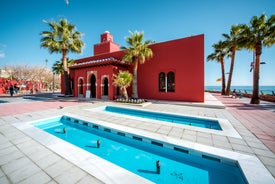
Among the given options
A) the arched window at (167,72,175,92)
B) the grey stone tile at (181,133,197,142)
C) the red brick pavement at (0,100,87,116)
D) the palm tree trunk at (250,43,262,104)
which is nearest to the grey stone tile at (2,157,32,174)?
the grey stone tile at (181,133,197,142)

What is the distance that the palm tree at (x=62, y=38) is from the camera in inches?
611

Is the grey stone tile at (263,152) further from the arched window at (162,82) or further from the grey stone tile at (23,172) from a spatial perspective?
the arched window at (162,82)

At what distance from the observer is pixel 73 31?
1689 cm

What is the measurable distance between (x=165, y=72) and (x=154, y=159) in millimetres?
11369

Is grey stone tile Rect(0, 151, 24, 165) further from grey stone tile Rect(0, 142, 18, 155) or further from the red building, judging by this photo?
the red building

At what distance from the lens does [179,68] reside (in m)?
12.8

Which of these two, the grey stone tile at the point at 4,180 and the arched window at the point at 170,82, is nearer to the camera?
the grey stone tile at the point at 4,180

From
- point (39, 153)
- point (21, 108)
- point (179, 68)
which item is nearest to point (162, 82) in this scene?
point (179, 68)

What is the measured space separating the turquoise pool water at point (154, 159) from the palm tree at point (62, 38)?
15.2m

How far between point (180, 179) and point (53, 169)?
3.03m

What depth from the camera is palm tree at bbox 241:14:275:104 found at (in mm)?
10727

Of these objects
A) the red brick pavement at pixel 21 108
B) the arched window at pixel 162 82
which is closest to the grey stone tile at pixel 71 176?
the red brick pavement at pixel 21 108

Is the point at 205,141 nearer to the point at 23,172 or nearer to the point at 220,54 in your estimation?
the point at 23,172

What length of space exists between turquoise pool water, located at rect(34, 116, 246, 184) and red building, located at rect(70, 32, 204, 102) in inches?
366
